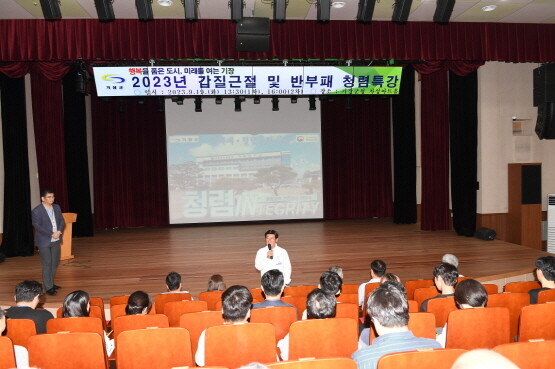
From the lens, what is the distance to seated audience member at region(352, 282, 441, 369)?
2027 millimetres

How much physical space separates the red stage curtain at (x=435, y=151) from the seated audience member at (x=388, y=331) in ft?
29.6

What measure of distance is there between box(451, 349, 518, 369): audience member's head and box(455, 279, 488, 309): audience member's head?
1789 millimetres

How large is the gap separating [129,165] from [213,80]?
6.18 metres

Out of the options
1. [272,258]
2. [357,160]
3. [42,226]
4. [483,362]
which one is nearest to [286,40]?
[272,258]

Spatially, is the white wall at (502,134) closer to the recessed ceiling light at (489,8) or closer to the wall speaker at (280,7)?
the recessed ceiling light at (489,8)

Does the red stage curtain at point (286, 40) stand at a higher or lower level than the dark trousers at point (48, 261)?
higher

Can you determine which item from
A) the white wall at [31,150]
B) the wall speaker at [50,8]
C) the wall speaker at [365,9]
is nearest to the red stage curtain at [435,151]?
the wall speaker at [365,9]

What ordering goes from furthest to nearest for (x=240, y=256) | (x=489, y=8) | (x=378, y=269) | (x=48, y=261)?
(x=240, y=256)
(x=489, y=8)
(x=48, y=261)
(x=378, y=269)

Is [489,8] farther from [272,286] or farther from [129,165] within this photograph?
[129,165]

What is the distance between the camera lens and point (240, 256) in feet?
27.0

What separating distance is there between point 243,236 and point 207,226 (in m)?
2.27

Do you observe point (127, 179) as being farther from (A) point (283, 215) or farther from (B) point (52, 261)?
(B) point (52, 261)

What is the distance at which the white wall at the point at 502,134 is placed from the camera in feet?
32.2

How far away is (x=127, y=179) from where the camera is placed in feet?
43.4
